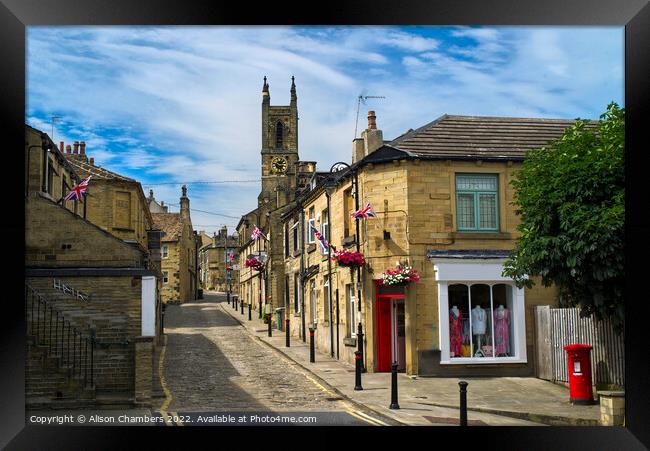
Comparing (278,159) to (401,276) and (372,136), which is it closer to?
(372,136)

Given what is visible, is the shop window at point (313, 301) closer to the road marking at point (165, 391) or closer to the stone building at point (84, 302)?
the road marking at point (165, 391)

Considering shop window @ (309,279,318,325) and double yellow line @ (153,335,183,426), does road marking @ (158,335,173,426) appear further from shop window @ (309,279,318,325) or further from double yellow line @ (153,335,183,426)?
shop window @ (309,279,318,325)

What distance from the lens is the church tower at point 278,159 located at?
1501 inches

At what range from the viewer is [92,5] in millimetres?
10461

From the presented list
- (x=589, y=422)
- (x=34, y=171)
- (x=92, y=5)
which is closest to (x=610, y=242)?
(x=589, y=422)

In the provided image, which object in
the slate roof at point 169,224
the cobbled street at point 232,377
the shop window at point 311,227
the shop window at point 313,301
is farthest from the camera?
the slate roof at point 169,224

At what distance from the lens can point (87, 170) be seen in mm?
22109

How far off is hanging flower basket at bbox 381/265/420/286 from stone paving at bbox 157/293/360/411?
312cm

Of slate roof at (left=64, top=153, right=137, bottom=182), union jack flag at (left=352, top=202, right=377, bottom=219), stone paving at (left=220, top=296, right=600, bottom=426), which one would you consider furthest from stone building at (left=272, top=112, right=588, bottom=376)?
slate roof at (left=64, top=153, right=137, bottom=182)

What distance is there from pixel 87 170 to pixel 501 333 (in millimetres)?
13294

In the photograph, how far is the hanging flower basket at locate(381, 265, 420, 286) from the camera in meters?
17.3

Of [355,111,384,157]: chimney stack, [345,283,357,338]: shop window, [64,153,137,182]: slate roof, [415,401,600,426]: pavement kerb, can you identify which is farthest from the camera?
[355,111,384,157]: chimney stack

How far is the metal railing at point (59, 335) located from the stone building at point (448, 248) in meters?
7.02

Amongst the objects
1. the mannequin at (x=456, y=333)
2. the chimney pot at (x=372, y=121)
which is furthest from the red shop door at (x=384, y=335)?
the chimney pot at (x=372, y=121)
